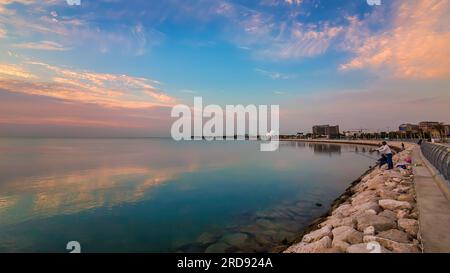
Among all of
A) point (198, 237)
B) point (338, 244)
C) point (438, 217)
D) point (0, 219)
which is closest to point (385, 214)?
point (438, 217)

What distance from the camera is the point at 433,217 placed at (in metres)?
5.12

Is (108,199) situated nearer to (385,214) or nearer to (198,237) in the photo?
(198,237)

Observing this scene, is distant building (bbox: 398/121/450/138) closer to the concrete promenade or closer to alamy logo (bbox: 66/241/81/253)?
the concrete promenade

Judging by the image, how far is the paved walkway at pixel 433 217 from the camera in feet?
13.1

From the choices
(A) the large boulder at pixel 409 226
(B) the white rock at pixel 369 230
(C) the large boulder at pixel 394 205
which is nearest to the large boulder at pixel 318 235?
(B) the white rock at pixel 369 230

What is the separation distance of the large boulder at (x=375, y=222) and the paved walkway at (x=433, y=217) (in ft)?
2.13

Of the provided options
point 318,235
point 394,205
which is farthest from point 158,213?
point 394,205

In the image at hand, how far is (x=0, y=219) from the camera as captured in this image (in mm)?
11055

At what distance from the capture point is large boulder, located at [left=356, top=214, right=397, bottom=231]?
557 centimetres

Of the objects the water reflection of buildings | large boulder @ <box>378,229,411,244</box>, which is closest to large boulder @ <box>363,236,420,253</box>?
large boulder @ <box>378,229,411,244</box>

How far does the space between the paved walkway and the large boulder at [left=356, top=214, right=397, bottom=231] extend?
25.6 inches

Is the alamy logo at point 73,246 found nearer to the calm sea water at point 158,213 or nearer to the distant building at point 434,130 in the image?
the calm sea water at point 158,213

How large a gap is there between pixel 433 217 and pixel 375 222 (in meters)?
1.15
